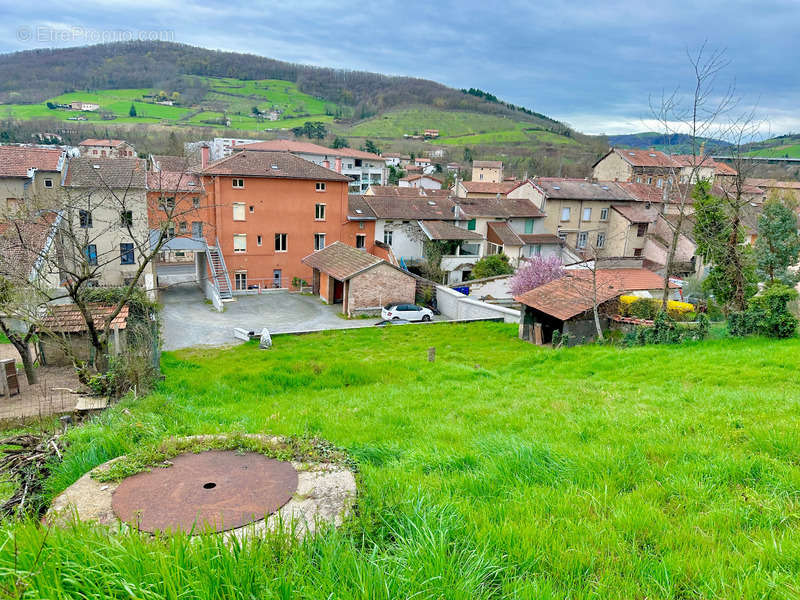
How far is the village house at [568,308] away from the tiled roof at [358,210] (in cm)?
A: 2011

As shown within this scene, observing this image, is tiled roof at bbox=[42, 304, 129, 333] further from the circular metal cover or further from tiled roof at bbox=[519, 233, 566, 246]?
tiled roof at bbox=[519, 233, 566, 246]

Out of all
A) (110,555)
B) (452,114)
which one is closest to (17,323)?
(110,555)

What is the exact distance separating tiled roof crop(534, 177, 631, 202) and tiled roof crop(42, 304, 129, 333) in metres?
40.6

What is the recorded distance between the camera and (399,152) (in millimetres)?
114938

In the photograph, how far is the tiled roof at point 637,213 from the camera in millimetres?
46606

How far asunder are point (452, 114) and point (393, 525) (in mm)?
160278

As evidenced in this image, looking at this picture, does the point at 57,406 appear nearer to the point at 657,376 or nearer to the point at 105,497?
the point at 105,497

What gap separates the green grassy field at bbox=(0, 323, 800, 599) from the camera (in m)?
2.49

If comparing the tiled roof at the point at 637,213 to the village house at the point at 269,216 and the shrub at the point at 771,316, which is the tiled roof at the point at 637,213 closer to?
the village house at the point at 269,216

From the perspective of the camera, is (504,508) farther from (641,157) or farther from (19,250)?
(641,157)

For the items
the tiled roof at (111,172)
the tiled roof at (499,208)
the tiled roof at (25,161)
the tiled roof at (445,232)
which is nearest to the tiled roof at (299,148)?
the tiled roof at (499,208)

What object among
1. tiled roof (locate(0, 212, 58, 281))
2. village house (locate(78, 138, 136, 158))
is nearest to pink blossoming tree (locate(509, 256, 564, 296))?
tiled roof (locate(0, 212, 58, 281))

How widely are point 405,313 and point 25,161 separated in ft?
93.6

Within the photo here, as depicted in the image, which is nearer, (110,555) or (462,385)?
(110,555)
